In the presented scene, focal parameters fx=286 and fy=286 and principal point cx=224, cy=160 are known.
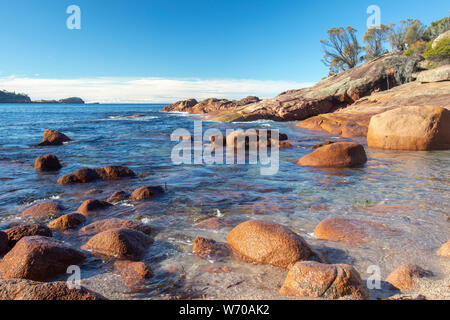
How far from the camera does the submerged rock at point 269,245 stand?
9.38ft

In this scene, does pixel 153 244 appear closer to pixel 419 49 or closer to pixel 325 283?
pixel 325 283

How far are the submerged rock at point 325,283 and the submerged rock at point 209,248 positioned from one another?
938 mm

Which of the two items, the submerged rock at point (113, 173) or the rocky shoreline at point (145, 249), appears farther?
the submerged rock at point (113, 173)

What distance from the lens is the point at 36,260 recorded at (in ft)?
8.68

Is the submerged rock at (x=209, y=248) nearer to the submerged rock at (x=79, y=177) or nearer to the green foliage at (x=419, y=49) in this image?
the submerged rock at (x=79, y=177)

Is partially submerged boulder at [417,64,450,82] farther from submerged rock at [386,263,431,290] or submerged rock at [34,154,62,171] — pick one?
submerged rock at [34,154,62,171]

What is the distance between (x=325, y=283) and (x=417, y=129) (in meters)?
9.25

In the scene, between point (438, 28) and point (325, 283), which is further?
point (438, 28)

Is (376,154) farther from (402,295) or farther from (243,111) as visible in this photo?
(243,111)

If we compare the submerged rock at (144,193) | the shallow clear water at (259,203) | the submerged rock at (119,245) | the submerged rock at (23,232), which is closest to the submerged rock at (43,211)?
the shallow clear water at (259,203)

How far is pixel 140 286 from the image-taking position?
2490 millimetres

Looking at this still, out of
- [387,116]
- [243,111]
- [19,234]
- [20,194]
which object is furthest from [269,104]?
[19,234]

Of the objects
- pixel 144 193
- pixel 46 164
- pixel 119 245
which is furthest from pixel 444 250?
pixel 46 164
